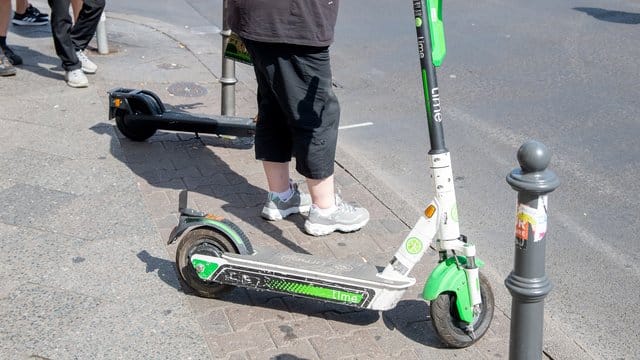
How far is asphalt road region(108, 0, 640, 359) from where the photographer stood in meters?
4.94

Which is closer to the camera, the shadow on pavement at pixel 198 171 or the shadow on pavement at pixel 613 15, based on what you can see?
the shadow on pavement at pixel 198 171

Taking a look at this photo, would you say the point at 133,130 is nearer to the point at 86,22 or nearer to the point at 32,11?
the point at 86,22

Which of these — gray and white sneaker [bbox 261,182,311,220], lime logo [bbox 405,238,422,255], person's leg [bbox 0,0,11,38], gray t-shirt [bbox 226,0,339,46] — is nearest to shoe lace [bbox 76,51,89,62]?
person's leg [bbox 0,0,11,38]

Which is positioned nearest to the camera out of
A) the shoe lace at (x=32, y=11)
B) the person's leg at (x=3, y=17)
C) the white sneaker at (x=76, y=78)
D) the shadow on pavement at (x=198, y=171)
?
the shadow on pavement at (x=198, y=171)

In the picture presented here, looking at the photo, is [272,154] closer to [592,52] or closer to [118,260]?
[118,260]

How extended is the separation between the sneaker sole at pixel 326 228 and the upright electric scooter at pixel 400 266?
2.31 feet

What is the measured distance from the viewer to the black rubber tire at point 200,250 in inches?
165

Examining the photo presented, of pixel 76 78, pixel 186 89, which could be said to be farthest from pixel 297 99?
pixel 76 78

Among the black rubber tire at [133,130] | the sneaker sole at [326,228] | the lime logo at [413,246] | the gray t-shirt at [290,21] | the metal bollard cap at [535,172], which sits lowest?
the sneaker sole at [326,228]

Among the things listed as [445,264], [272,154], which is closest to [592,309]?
[445,264]

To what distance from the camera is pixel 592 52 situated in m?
9.48

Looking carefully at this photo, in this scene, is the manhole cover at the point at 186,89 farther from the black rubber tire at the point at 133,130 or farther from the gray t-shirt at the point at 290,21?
the gray t-shirt at the point at 290,21

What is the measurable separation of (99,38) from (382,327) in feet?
18.6

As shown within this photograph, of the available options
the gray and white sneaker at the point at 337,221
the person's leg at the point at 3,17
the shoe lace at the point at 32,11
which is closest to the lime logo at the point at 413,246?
the gray and white sneaker at the point at 337,221
